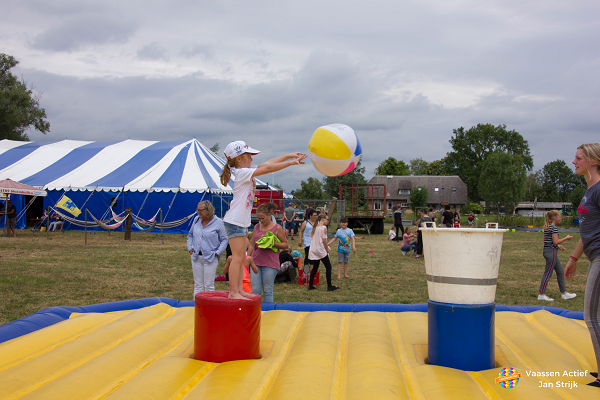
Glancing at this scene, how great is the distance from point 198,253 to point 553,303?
5655 mm

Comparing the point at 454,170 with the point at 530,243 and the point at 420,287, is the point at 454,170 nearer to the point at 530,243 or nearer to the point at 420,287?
the point at 530,243

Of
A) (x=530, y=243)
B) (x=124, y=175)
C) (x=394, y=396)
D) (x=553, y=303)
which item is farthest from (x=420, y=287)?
(x=124, y=175)

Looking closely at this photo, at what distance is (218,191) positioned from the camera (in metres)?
18.2

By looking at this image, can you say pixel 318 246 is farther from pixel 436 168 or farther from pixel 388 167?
pixel 436 168

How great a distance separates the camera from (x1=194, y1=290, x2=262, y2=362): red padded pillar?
317 centimetres

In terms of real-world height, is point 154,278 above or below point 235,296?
below

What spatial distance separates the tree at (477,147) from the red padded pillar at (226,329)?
61.0 metres

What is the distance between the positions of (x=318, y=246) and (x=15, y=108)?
121 feet

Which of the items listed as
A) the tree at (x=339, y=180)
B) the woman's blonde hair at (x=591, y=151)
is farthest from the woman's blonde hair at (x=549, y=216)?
the tree at (x=339, y=180)

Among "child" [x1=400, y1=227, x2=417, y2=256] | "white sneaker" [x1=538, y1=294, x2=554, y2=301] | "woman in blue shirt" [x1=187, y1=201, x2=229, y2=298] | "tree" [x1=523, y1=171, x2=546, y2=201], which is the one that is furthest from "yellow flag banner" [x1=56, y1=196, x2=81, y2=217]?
"tree" [x1=523, y1=171, x2=546, y2=201]

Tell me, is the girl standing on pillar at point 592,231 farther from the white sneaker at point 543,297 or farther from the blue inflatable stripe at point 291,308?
the white sneaker at point 543,297

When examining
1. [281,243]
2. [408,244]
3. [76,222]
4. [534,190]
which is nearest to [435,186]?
[534,190]

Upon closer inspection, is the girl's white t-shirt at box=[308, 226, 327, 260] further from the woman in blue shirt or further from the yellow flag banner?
the yellow flag banner

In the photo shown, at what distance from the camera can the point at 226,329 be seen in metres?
3.16
